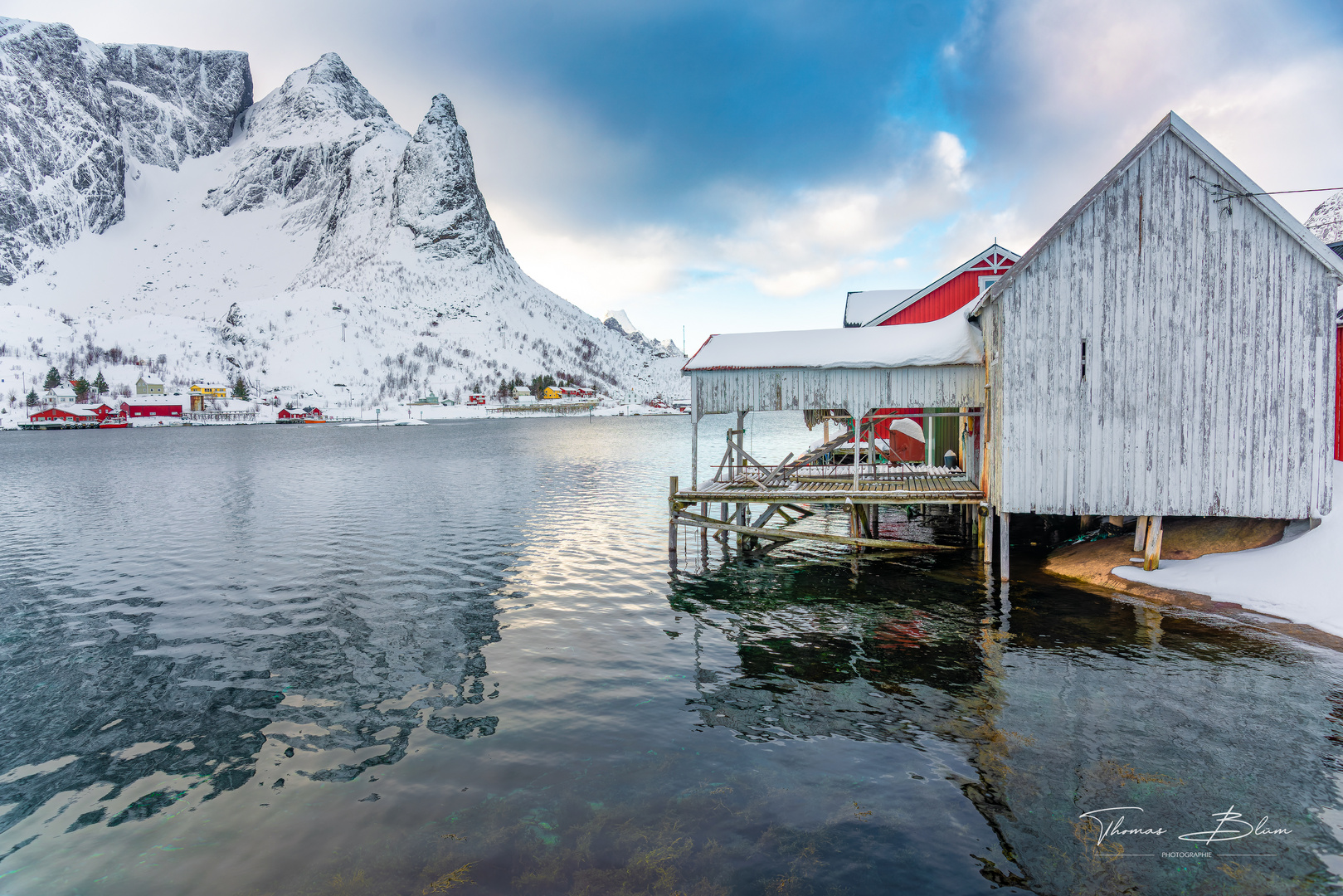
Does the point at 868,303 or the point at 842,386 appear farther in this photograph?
the point at 868,303

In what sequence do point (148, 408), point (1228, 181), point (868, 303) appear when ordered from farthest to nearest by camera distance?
1. point (148, 408)
2. point (868, 303)
3. point (1228, 181)

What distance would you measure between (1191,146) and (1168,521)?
9113 mm

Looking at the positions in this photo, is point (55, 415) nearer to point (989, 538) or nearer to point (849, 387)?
point (849, 387)

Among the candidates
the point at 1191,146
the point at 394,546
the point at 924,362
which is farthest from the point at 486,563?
the point at 1191,146

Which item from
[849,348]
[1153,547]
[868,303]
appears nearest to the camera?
[1153,547]

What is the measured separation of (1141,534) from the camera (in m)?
17.2

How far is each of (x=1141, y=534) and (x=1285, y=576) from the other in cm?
291

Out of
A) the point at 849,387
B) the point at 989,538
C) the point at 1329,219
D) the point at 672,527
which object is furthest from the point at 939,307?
the point at 1329,219

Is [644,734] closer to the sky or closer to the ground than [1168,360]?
closer to the ground

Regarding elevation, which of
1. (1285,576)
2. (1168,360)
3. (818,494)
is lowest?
(1285,576)

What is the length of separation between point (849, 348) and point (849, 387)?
1.25 meters

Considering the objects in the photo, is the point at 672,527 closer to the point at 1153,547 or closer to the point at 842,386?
the point at 842,386

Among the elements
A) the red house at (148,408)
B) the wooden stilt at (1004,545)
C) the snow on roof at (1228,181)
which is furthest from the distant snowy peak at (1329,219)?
the red house at (148,408)

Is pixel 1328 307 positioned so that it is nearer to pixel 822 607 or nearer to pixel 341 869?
pixel 822 607
